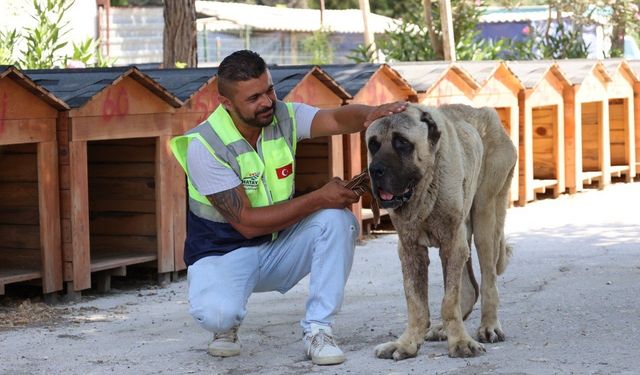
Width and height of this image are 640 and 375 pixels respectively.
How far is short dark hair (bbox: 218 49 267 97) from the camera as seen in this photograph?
241 inches

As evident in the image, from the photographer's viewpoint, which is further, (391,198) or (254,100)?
(254,100)

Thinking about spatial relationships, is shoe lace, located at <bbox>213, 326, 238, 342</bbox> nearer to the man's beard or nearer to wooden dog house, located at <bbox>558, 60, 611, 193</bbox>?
the man's beard

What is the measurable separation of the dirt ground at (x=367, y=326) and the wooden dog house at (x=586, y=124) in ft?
13.0

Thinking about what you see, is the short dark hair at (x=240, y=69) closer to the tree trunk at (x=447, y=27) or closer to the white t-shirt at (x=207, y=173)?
the white t-shirt at (x=207, y=173)

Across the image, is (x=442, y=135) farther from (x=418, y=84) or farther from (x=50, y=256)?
(x=418, y=84)

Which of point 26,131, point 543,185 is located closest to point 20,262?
point 26,131

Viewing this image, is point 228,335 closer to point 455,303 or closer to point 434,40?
point 455,303

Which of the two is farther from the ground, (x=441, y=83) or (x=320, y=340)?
(x=441, y=83)

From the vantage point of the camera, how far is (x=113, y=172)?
9930 millimetres

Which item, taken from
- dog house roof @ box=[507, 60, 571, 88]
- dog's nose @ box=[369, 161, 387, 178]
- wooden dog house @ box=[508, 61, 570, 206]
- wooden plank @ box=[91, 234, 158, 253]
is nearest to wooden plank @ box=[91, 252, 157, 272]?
wooden plank @ box=[91, 234, 158, 253]

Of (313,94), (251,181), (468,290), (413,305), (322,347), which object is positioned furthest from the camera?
(313,94)

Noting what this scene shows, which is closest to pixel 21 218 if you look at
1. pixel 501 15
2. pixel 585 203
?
pixel 585 203

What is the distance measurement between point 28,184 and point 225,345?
3276mm

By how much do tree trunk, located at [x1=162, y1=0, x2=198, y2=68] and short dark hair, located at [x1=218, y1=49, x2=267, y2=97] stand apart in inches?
316
